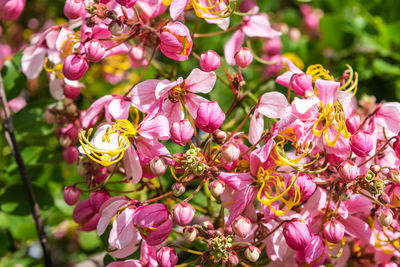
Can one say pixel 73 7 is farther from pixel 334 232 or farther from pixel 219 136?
pixel 334 232

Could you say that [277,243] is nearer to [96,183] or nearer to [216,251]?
[216,251]

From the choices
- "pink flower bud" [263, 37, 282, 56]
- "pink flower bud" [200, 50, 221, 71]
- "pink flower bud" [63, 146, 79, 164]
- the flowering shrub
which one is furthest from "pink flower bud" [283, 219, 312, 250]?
"pink flower bud" [263, 37, 282, 56]

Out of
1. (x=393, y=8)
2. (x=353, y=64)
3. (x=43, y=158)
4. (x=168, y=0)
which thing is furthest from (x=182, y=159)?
(x=393, y=8)

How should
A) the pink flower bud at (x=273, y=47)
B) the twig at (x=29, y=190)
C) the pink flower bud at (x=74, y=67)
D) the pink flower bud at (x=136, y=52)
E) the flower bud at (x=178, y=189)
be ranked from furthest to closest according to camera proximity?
the pink flower bud at (x=273, y=47) → the twig at (x=29, y=190) → the pink flower bud at (x=136, y=52) → the pink flower bud at (x=74, y=67) → the flower bud at (x=178, y=189)

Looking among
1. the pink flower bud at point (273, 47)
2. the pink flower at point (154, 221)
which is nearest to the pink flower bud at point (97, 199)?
the pink flower at point (154, 221)

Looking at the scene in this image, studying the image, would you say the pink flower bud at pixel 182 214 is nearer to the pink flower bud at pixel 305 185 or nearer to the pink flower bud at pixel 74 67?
the pink flower bud at pixel 305 185

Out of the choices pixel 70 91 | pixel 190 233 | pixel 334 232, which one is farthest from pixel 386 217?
pixel 70 91
